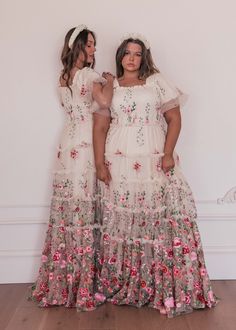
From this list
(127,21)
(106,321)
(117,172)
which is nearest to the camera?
(106,321)

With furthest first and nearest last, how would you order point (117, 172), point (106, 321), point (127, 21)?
point (127, 21) < point (117, 172) < point (106, 321)

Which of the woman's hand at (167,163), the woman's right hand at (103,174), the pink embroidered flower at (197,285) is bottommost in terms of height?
the pink embroidered flower at (197,285)

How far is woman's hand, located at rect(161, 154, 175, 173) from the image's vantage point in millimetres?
2514

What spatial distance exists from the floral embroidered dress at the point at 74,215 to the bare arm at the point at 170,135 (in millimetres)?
411

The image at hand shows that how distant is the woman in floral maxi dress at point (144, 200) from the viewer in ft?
8.08

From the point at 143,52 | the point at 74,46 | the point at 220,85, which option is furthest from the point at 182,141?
the point at 74,46

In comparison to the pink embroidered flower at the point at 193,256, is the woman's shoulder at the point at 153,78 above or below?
above

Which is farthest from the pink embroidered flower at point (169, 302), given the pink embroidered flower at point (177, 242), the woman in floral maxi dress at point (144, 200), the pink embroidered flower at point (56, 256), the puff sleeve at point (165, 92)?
the puff sleeve at point (165, 92)

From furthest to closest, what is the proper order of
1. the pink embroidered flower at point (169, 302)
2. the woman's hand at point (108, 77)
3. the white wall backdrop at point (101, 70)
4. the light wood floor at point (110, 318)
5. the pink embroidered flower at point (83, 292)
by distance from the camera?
the white wall backdrop at point (101, 70), the woman's hand at point (108, 77), the pink embroidered flower at point (83, 292), the pink embroidered flower at point (169, 302), the light wood floor at point (110, 318)

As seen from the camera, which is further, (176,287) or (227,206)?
(227,206)

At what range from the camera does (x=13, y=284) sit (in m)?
2.91

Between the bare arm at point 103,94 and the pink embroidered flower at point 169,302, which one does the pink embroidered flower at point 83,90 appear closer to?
the bare arm at point 103,94

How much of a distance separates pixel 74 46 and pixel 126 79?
34cm

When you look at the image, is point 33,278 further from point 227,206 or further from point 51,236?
point 227,206
